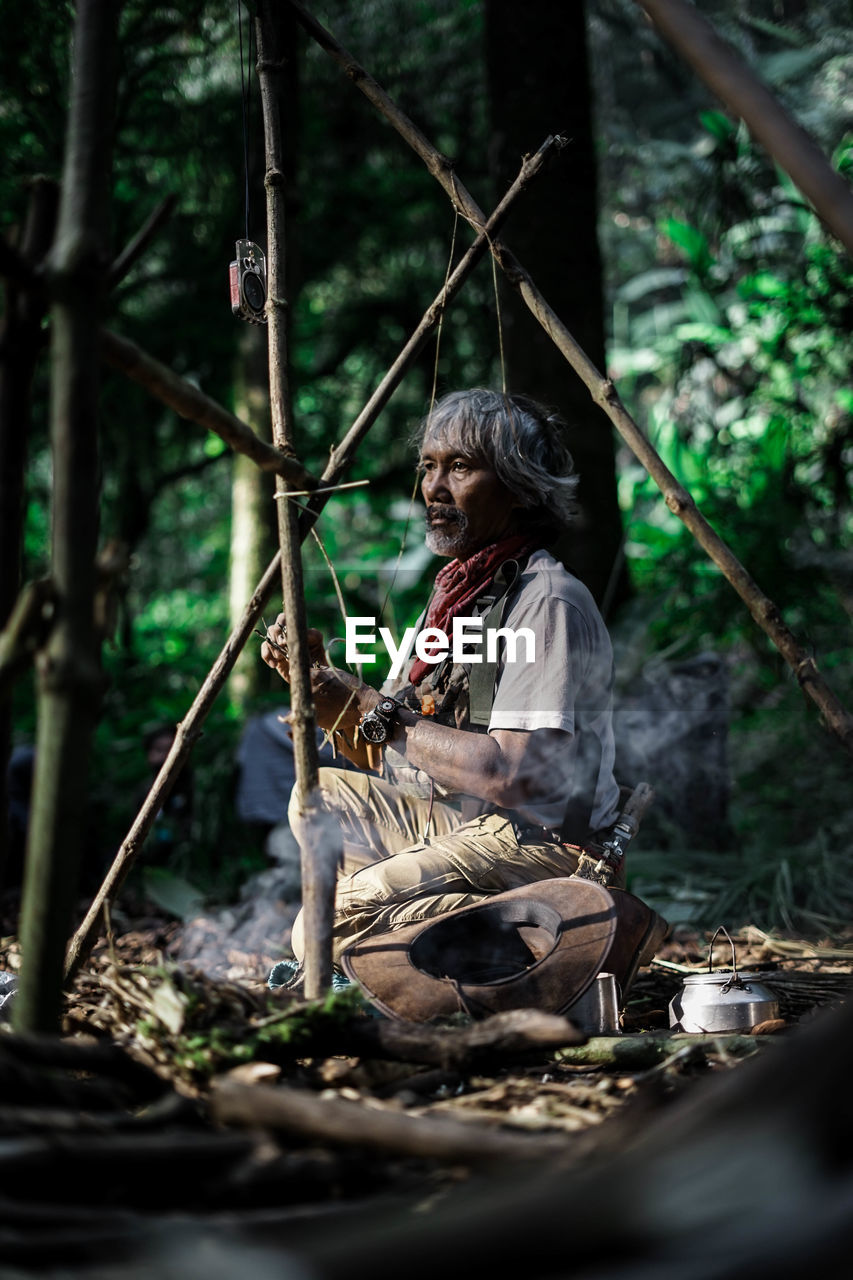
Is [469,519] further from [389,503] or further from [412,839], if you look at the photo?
Answer: [389,503]

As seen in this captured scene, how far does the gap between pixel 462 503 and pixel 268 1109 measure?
6.94 ft

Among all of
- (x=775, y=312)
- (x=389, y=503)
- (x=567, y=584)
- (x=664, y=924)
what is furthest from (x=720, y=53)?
(x=389, y=503)

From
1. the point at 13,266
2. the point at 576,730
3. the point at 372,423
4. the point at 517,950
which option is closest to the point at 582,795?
the point at 576,730

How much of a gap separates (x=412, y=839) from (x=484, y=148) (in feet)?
25.0

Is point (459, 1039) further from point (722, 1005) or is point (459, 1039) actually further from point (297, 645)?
point (722, 1005)

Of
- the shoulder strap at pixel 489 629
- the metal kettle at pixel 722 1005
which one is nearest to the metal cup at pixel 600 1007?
the metal kettle at pixel 722 1005

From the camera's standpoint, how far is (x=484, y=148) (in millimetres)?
9516

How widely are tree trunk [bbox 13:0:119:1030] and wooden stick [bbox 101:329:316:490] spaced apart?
10 centimetres

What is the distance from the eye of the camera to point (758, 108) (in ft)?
7.61

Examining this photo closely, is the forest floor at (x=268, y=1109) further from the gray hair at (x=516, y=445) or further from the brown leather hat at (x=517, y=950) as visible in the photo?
the gray hair at (x=516, y=445)

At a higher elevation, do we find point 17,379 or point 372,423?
point 372,423

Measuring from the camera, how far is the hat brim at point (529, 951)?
270cm

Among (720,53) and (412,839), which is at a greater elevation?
(720,53)

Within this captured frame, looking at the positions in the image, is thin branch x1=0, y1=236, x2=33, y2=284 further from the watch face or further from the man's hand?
the watch face
